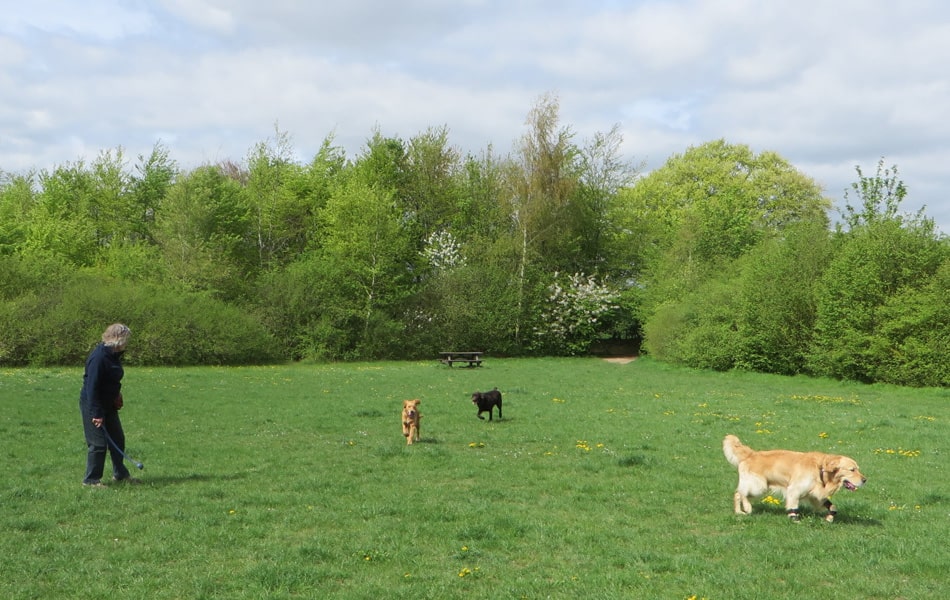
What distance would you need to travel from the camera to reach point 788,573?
654 centimetres

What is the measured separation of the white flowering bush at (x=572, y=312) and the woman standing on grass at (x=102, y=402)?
3935cm

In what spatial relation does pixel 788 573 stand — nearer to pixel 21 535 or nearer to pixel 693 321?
pixel 21 535

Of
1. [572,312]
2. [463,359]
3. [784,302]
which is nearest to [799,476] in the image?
[784,302]

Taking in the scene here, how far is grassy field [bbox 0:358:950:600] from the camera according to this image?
20.8ft

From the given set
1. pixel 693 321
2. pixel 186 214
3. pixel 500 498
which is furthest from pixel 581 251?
pixel 500 498

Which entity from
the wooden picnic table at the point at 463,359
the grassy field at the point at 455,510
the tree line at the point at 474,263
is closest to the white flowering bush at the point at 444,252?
the tree line at the point at 474,263

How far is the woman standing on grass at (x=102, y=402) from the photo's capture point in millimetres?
9594

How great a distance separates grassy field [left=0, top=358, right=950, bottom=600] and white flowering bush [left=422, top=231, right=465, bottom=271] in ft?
101

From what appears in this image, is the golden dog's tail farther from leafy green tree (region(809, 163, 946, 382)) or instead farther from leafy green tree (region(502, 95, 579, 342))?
leafy green tree (region(502, 95, 579, 342))

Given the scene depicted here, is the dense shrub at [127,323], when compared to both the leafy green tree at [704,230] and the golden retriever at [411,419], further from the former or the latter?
the golden retriever at [411,419]

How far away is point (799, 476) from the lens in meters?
8.02

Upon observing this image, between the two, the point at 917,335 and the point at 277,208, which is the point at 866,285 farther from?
the point at 277,208

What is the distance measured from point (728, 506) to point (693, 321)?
3034cm

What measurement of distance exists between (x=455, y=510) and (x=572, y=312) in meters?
41.7
